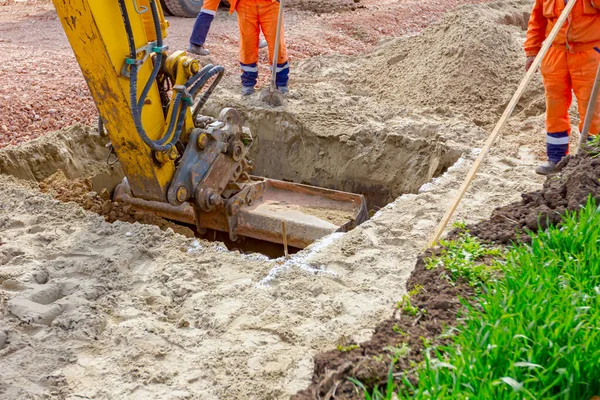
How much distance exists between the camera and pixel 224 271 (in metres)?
4.10

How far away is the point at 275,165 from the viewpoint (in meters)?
7.00

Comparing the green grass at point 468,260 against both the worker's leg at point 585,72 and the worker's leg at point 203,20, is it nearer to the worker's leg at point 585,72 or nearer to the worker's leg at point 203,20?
the worker's leg at point 585,72

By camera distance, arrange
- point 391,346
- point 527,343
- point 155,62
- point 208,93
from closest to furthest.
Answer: point 527,343 → point 391,346 → point 155,62 → point 208,93

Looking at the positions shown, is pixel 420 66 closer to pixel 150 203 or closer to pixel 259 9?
pixel 259 9

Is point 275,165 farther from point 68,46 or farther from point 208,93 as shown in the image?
point 68,46

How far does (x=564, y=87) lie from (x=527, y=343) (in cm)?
354

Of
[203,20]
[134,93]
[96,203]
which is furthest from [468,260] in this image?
[203,20]

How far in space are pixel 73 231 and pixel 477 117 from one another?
4.44 m

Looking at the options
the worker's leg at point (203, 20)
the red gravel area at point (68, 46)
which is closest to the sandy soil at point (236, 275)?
the red gravel area at point (68, 46)

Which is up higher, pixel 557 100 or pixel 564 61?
pixel 564 61

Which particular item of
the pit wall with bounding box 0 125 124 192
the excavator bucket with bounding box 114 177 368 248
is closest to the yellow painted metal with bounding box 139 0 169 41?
the excavator bucket with bounding box 114 177 368 248

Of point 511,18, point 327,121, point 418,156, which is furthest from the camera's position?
point 511,18

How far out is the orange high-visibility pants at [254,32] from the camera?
7.19 m

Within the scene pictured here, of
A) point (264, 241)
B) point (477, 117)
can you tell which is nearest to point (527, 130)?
point (477, 117)
